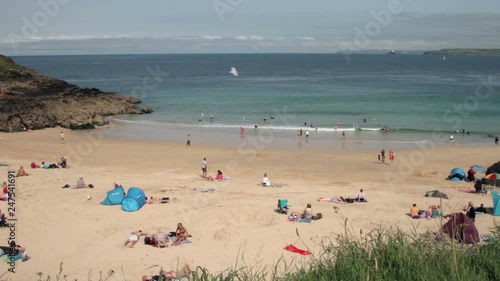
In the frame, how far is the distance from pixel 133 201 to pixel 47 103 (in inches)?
1240

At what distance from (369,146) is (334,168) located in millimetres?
8411

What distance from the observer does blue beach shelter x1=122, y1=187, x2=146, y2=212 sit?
16.3m

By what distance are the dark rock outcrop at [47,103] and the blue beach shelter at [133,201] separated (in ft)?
81.5

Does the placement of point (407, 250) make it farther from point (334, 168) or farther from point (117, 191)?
point (334, 168)

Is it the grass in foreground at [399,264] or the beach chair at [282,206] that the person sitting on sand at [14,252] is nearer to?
the beach chair at [282,206]

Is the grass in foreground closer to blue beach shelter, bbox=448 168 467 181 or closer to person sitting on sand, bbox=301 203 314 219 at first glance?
person sitting on sand, bbox=301 203 314 219

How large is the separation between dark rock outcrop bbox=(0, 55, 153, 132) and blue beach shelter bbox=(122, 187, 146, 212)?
2483cm

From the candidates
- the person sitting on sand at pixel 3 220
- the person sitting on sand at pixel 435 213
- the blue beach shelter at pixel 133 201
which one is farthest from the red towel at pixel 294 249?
the person sitting on sand at pixel 3 220

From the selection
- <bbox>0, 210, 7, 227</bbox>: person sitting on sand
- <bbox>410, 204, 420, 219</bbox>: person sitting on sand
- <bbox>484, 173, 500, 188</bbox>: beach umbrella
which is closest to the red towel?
<bbox>410, 204, 420, 219</bbox>: person sitting on sand

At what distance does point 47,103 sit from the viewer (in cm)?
4400

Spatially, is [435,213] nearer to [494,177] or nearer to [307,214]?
[307,214]

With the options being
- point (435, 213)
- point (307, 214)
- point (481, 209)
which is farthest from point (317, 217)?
point (481, 209)

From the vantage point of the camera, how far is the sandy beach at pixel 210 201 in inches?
498

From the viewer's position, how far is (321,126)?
4231 centimetres
